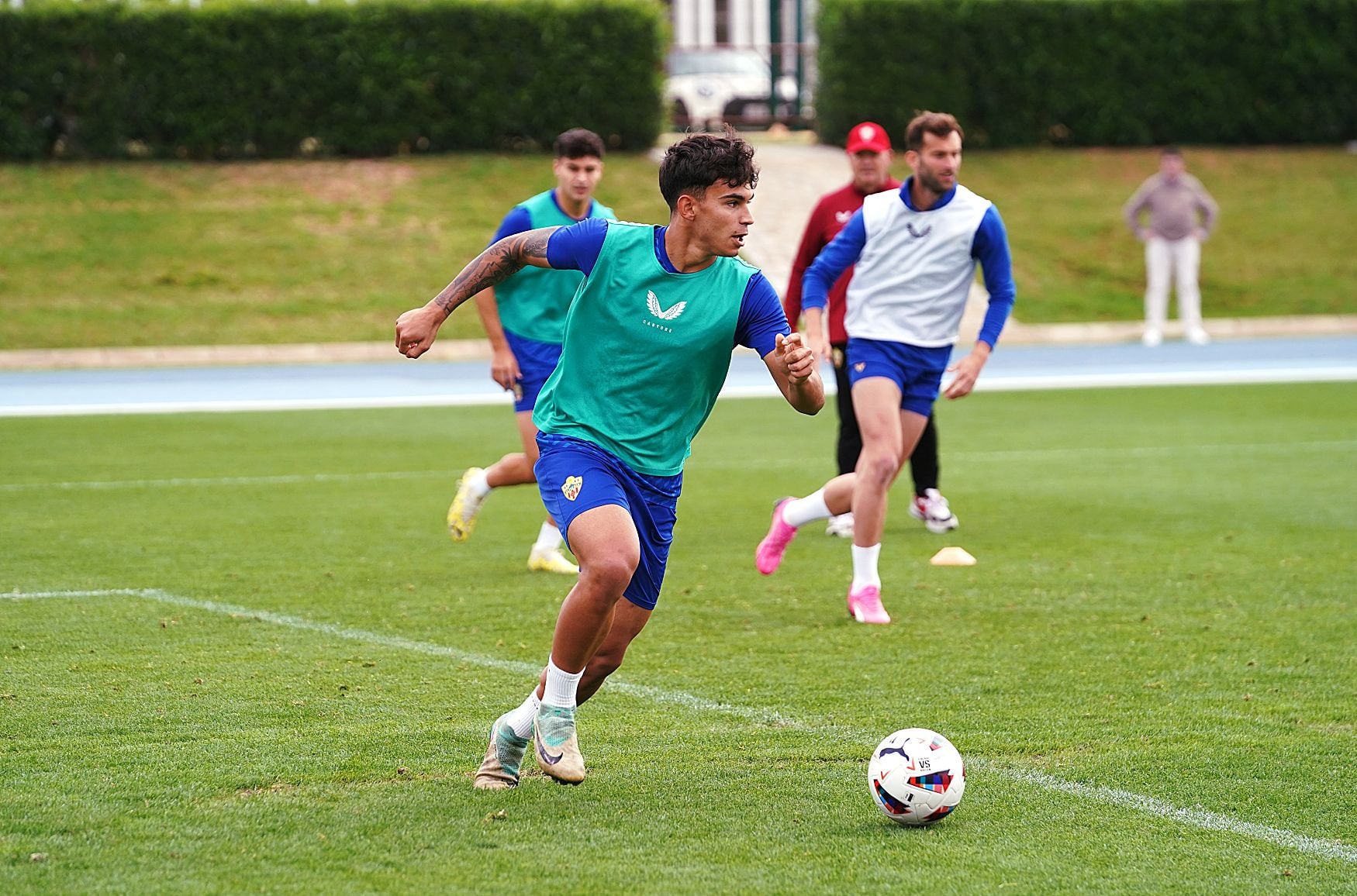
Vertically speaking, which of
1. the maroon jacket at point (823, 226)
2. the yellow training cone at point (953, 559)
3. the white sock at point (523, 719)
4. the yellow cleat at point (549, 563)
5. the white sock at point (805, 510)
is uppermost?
the maroon jacket at point (823, 226)

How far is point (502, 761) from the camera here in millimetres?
5070

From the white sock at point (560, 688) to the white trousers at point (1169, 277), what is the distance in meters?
20.1

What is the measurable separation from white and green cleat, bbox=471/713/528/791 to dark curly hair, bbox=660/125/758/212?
1.61m

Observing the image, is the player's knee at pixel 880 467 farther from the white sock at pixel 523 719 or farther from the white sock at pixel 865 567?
the white sock at pixel 523 719

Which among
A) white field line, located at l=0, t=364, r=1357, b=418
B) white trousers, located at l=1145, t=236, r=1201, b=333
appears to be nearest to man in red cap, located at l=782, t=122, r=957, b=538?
white field line, located at l=0, t=364, r=1357, b=418

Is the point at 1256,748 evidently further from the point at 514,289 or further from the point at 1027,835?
the point at 514,289

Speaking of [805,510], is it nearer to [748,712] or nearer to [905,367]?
[905,367]

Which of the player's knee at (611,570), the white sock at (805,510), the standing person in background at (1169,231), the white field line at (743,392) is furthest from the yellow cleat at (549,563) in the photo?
the standing person in background at (1169,231)

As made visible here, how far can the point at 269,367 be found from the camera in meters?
22.2

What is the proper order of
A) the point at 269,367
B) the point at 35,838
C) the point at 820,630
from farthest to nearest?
1. the point at 269,367
2. the point at 820,630
3. the point at 35,838

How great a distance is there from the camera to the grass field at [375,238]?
24.3m

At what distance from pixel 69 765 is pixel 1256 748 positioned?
3.63m

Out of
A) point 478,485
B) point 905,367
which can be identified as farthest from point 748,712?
point 478,485

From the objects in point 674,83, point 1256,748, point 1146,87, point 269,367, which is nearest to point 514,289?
point 1256,748
